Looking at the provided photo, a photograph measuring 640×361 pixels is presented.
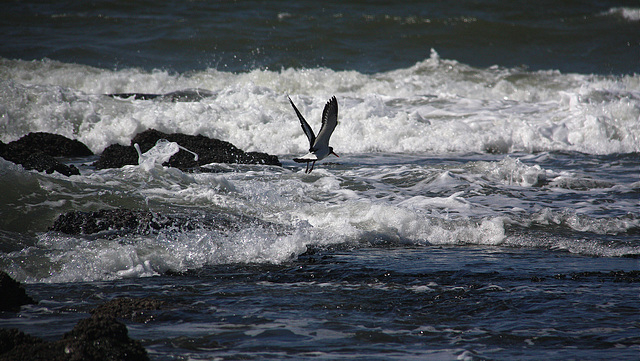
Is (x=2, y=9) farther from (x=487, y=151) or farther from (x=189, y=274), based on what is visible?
(x=189, y=274)

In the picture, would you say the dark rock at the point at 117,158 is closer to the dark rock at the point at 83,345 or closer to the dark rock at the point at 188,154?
the dark rock at the point at 188,154

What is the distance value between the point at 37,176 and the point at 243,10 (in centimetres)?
1617

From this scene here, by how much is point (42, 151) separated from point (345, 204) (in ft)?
16.8

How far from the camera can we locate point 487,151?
11.5 meters

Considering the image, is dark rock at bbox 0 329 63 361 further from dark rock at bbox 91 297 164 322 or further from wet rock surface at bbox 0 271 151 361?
dark rock at bbox 91 297 164 322

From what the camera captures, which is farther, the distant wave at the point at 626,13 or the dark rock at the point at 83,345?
the distant wave at the point at 626,13

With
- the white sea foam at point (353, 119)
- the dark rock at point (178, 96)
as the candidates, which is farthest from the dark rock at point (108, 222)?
the dark rock at point (178, 96)

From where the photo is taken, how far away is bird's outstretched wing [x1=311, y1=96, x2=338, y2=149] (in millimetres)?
5910

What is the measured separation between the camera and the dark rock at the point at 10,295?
3.81m

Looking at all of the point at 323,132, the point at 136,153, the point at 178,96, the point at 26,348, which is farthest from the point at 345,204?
the point at 178,96

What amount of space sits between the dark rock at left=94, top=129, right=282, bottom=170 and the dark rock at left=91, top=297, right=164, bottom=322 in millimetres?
4594

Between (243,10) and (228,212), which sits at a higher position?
(243,10)

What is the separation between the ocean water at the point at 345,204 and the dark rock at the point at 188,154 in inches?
10.8

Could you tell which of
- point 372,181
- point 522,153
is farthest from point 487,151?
point 372,181
